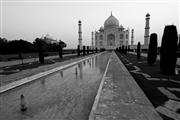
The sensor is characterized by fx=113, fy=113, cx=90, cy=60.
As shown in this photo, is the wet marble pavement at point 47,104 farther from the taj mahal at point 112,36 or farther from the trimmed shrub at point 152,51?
the taj mahal at point 112,36

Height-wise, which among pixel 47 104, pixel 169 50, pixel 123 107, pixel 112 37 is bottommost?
pixel 47 104

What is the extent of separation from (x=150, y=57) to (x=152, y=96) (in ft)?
31.9

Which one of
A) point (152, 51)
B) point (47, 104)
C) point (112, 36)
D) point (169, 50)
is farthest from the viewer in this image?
point (112, 36)

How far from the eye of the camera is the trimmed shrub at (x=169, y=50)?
8.68 metres

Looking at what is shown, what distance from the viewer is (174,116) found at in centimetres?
333

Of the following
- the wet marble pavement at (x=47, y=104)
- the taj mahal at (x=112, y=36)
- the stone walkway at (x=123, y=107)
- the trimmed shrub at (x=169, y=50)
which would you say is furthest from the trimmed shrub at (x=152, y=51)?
the taj mahal at (x=112, y=36)

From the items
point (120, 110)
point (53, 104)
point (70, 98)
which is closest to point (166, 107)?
point (120, 110)

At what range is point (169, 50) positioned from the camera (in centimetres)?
880

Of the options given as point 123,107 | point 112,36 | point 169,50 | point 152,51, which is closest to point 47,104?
point 123,107

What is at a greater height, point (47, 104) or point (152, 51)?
point (152, 51)

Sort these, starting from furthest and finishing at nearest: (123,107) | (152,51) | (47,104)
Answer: (152,51) → (47,104) → (123,107)

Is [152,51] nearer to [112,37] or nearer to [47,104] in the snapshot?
[47,104]

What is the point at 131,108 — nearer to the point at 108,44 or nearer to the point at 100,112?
the point at 100,112

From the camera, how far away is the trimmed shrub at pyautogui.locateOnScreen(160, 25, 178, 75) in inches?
342
